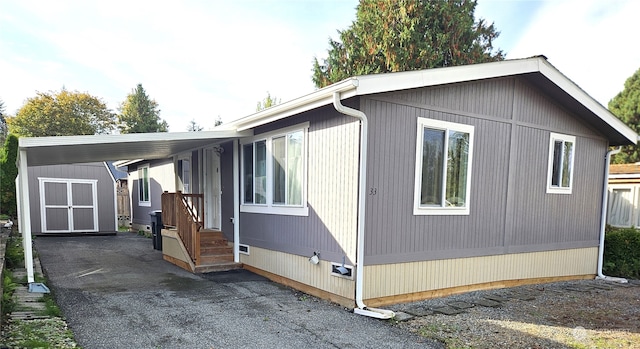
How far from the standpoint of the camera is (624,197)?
10.1 meters

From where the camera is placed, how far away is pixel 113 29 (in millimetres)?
9758

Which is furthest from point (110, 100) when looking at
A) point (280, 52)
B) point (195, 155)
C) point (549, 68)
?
point (549, 68)

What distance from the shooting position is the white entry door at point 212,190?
7645mm

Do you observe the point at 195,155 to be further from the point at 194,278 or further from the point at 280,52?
the point at 280,52

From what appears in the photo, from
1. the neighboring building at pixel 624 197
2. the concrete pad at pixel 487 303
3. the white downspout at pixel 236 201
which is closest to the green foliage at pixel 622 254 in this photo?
the neighboring building at pixel 624 197

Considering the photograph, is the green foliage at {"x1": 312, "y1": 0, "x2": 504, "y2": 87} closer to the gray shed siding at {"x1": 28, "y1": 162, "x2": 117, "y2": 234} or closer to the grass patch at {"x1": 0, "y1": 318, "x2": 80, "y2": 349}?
the gray shed siding at {"x1": 28, "y1": 162, "x2": 117, "y2": 234}

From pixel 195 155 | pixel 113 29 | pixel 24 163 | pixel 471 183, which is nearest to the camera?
pixel 24 163

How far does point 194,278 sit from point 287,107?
11.0 ft

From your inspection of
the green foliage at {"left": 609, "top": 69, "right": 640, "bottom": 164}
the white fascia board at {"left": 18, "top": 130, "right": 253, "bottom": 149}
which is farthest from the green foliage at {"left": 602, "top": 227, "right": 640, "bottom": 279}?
the green foliage at {"left": 609, "top": 69, "right": 640, "bottom": 164}

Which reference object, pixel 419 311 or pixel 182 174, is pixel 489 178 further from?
pixel 182 174

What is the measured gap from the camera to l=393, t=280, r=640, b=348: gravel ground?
11.4ft

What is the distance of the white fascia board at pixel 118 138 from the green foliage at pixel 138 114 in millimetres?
32020

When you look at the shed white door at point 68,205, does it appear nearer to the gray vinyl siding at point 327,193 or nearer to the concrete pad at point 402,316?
the gray vinyl siding at point 327,193

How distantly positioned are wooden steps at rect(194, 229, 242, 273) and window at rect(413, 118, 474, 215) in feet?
12.5
